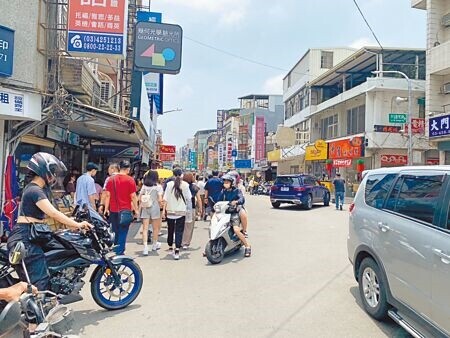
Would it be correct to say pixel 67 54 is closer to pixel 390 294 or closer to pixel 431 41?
pixel 390 294

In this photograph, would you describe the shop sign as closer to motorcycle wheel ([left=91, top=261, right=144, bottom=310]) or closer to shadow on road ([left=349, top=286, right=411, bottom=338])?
shadow on road ([left=349, top=286, right=411, bottom=338])


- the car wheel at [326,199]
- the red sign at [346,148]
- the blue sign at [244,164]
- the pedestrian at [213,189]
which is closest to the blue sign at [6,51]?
the pedestrian at [213,189]

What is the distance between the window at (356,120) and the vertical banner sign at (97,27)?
21995 mm

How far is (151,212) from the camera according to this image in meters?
8.37

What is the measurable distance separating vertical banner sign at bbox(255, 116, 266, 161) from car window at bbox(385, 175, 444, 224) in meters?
49.2

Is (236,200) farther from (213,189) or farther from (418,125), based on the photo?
(418,125)

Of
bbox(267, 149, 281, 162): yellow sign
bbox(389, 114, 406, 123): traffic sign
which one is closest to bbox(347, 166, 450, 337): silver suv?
bbox(389, 114, 406, 123): traffic sign

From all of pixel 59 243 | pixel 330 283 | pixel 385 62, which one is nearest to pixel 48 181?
pixel 59 243

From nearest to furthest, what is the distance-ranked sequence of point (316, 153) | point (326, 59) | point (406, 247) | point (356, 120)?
point (406, 247) < point (356, 120) < point (316, 153) < point (326, 59)

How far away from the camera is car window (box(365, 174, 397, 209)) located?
16.0 ft

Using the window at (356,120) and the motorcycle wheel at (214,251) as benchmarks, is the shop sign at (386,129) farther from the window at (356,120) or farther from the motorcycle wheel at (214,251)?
the motorcycle wheel at (214,251)

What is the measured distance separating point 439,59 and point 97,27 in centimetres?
1639

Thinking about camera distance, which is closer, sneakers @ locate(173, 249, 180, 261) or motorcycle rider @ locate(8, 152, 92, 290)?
motorcycle rider @ locate(8, 152, 92, 290)

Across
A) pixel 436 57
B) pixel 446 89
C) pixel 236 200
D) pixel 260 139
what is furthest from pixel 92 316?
pixel 260 139
